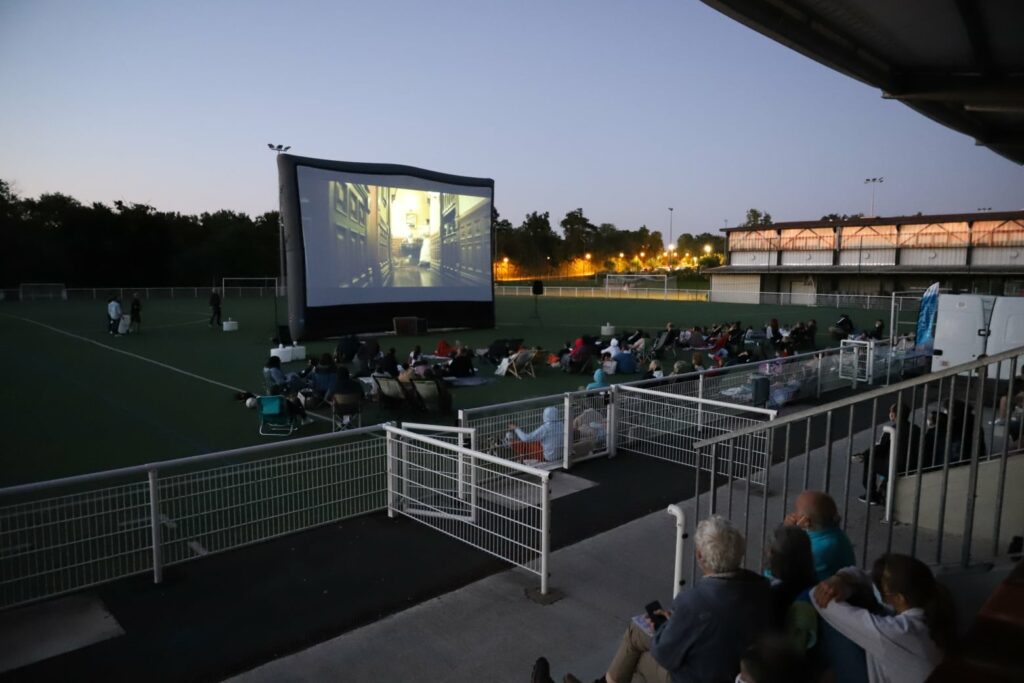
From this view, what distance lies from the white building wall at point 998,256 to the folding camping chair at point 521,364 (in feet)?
135

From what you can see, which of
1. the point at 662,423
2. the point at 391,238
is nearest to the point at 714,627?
the point at 662,423

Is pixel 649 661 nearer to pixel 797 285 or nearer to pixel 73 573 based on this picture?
pixel 73 573

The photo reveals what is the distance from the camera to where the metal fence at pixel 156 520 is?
474 cm

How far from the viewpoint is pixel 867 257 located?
4800 centimetres

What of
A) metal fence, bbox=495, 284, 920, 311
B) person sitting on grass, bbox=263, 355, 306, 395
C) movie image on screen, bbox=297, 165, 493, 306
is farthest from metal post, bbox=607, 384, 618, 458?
metal fence, bbox=495, 284, 920, 311

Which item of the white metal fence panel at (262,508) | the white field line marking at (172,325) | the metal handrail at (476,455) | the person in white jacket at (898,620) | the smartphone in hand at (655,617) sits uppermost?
the person in white jacket at (898,620)

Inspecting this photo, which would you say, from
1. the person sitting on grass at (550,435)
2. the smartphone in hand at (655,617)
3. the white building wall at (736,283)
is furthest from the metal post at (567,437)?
the white building wall at (736,283)

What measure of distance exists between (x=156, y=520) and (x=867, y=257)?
52.3 metres

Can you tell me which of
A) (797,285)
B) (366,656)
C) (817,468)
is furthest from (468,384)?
(797,285)

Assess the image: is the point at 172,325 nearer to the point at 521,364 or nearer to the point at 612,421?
the point at 521,364

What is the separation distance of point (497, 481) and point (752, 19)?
14.7 ft

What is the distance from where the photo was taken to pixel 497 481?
6172mm

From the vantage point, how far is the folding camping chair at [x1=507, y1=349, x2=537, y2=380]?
1538 centimetres

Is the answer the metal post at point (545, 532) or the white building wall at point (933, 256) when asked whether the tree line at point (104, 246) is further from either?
the metal post at point (545, 532)
